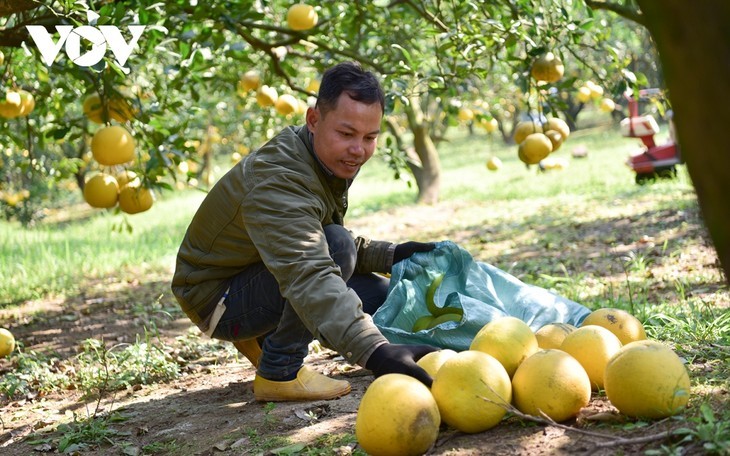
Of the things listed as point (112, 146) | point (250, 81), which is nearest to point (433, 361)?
point (112, 146)

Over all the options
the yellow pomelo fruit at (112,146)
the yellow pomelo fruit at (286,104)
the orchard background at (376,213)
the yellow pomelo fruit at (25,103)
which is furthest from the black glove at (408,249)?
the yellow pomelo fruit at (286,104)

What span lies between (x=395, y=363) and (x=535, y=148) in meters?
2.09

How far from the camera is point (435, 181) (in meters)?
10.7

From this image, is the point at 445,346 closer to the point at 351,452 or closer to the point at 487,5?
the point at 351,452

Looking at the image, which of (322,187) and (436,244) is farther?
(436,244)

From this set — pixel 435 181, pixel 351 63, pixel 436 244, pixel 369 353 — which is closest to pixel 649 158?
pixel 435 181

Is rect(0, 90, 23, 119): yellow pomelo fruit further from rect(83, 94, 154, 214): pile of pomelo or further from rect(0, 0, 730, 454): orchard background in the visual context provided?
rect(83, 94, 154, 214): pile of pomelo

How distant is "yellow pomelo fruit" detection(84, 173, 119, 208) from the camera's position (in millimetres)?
4039

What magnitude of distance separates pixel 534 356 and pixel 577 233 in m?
4.80

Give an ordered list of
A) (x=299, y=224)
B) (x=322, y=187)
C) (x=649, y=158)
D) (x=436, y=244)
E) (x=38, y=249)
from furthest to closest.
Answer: (x=649, y=158), (x=38, y=249), (x=436, y=244), (x=322, y=187), (x=299, y=224)

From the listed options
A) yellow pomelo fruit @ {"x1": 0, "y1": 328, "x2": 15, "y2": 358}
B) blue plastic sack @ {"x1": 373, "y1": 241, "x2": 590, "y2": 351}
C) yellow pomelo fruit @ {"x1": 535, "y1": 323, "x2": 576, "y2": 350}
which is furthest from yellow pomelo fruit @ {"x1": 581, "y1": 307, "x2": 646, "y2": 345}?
yellow pomelo fruit @ {"x1": 0, "y1": 328, "x2": 15, "y2": 358}

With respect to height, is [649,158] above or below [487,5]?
below

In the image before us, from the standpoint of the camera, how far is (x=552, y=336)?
8.55ft

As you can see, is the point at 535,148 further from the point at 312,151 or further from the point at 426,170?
the point at 426,170
